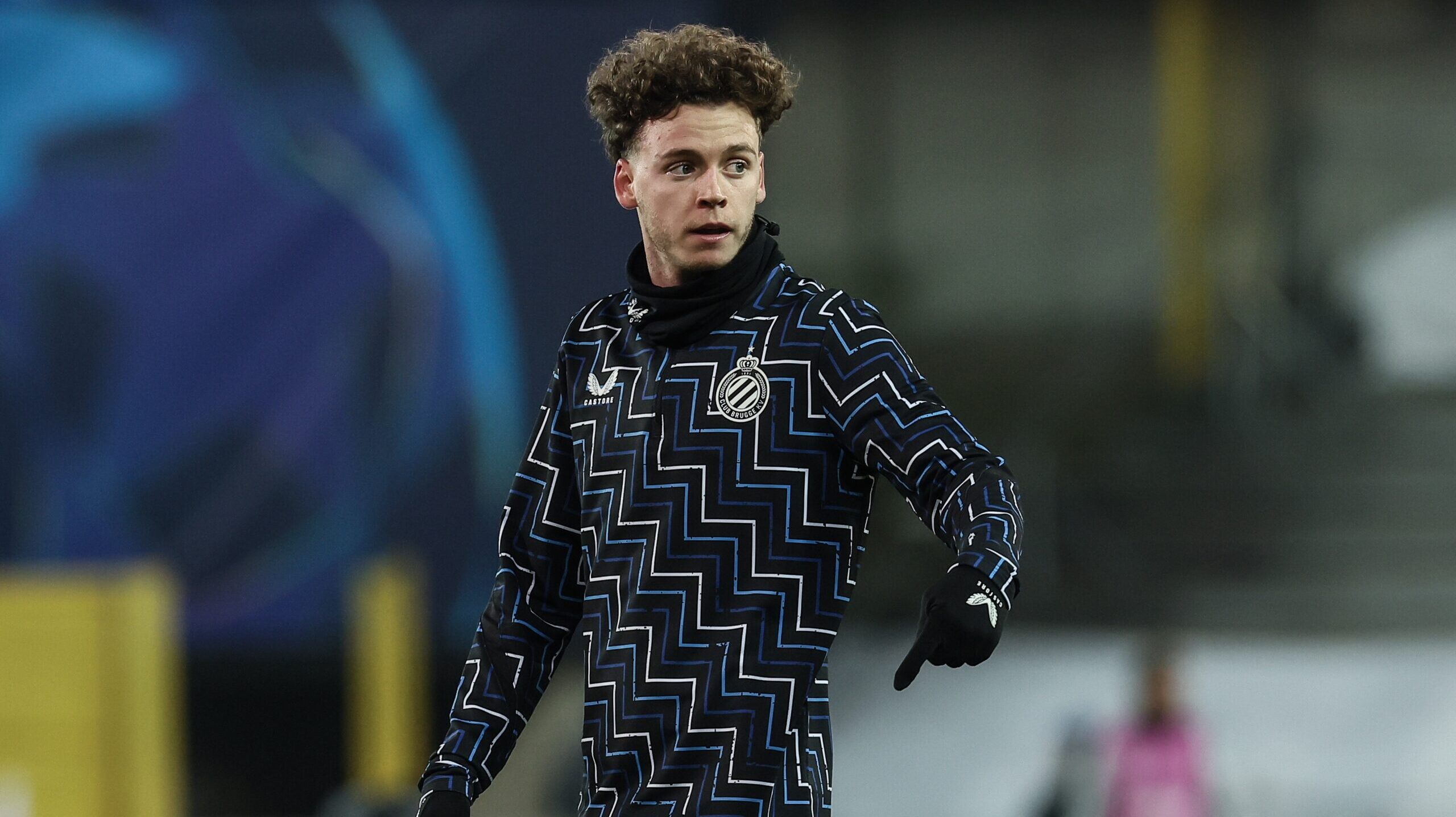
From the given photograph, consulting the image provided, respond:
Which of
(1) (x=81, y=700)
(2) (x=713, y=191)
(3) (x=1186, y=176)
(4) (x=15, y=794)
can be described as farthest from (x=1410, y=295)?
(2) (x=713, y=191)

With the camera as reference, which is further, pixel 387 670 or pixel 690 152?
pixel 387 670

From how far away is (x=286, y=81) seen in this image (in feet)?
36.9

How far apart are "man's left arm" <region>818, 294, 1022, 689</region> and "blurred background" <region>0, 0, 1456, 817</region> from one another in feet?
21.1

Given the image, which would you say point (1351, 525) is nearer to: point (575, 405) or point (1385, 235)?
point (1385, 235)

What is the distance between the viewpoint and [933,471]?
220 centimetres

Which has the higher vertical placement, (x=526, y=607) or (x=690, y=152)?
(x=690, y=152)

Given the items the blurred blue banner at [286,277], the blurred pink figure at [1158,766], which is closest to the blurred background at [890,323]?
the blurred blue banner at [286,277]

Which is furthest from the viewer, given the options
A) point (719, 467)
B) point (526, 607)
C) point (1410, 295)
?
point (1410, 295)

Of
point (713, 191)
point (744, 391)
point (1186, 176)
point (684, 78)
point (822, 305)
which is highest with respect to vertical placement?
point (1186, 176)

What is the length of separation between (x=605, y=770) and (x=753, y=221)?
68cm

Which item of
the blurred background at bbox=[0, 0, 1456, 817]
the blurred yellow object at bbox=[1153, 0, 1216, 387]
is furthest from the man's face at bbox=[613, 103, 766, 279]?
the blurred yellow object at bbox=[1153, 0, 1216, 387]

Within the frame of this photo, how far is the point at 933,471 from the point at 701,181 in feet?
1.47

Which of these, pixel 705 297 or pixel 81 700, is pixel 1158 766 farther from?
pixel 705 297

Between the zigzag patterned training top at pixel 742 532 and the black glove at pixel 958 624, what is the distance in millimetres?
160
